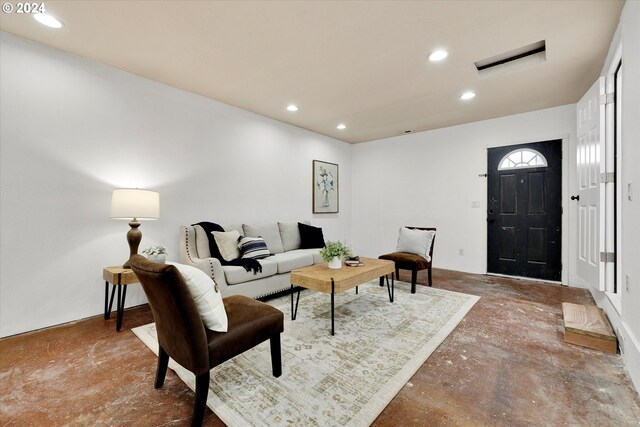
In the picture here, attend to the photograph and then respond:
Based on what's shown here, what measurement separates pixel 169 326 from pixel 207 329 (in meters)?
0.19

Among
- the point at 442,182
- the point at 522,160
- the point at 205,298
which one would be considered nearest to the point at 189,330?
the point at 205,298

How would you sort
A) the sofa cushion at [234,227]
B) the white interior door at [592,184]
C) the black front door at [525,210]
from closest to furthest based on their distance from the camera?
1. the white interior door at [592,184]
2. the sofa cushion at [234,227]
3. the black front door at [525,210]

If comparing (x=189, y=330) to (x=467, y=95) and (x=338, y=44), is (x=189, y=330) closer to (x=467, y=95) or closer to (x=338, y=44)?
(x=338, y=44)

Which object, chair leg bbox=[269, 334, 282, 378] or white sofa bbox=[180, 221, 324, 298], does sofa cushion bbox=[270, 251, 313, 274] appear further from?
chair leg bbox=[269, 334, 282, 378]

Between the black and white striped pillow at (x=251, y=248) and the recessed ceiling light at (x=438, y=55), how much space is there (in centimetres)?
276

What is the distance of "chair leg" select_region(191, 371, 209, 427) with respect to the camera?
137cm

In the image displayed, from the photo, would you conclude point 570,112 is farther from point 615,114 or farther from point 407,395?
point 407,395

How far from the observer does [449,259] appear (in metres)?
5.11

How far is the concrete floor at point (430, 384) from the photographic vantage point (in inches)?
58.9

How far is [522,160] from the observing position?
446 centimetres

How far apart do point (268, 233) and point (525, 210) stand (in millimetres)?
3984

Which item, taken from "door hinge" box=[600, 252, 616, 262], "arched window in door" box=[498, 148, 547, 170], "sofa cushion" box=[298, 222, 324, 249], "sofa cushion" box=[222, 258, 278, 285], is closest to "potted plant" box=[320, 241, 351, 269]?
"sofa cushion" box=[222, 258, 278, 285]

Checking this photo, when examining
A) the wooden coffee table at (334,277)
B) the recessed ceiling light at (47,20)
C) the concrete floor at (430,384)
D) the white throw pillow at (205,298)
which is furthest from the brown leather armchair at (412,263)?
the recessed ceiling light at (47,20)

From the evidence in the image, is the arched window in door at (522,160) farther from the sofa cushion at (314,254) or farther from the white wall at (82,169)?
the white wall at (82,169)
